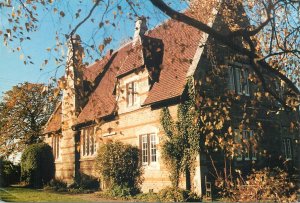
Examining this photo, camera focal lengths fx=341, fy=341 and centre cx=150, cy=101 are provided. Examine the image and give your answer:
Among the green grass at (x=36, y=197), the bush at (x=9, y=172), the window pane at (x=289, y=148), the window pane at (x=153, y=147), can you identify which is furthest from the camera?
the bush at (x=9, y=172)

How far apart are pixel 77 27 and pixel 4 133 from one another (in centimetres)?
2434

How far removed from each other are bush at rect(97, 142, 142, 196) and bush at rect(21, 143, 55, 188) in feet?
34.0

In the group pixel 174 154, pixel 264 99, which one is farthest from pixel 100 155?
pixel 264 99

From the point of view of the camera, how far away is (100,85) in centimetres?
2542

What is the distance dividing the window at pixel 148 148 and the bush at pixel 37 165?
12255 millimetres

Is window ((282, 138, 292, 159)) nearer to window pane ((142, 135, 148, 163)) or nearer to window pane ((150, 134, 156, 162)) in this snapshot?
window pane ((150, 134, 156, 162))

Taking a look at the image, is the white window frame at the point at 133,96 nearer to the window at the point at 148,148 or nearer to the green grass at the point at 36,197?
the window at the point at 148,148

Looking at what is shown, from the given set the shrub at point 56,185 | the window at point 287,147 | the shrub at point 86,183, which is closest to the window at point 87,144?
the shrub at point 86,183

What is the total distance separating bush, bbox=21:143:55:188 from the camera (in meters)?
27.6

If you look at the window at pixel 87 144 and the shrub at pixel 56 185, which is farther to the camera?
the window at pixel 87 144

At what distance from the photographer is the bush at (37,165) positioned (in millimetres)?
27609

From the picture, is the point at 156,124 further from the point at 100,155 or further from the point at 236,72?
the point at 236,72

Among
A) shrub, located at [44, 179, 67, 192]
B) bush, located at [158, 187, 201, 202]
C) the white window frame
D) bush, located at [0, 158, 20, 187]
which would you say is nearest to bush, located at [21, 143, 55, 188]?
shrub, located at [44, 179, 67, 192]

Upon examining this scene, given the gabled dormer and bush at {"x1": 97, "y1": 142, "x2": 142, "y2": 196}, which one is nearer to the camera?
bush at {"x1": 97, "y1": 142, "x2": 142, "y2": 196}
